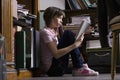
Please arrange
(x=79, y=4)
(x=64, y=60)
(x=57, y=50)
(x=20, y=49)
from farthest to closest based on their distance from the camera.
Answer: (x=79, y=4), (x=64, y=60), (x=57, y=50), (x=20, y=49)

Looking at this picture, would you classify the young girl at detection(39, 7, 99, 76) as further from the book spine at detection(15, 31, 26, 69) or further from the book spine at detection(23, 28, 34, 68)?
the book spine at detection(15, 31, 26, 69)

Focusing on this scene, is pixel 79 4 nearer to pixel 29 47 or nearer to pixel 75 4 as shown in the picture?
pixel 75 4

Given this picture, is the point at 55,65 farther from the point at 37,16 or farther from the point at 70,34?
the point at 37,16

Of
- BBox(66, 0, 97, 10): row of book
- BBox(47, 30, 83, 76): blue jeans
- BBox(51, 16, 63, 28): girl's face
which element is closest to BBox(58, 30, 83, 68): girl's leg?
BBox(47, 30, 83, 76): blue jeans

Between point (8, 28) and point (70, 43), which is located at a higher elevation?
point (8, 28)

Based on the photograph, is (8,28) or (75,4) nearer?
(8,28)

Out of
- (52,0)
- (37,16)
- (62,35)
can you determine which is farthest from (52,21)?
(52,0)

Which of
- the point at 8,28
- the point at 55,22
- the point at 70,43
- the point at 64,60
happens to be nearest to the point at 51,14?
the point at 55,22

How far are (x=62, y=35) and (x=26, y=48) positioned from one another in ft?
1.21

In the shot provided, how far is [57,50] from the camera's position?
316cm

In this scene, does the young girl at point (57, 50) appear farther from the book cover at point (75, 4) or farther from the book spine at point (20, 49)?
the book cover at point (75, 4)

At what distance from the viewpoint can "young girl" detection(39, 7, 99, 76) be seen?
318 cm

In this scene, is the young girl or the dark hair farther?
the dark hair

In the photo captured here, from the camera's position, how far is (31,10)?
12.3ft
